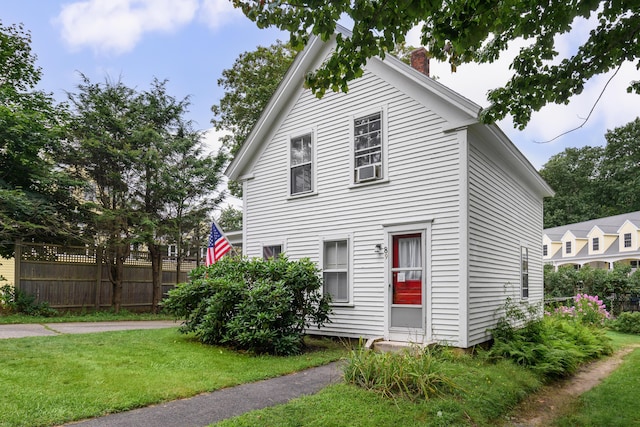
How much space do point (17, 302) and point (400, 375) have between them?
1263 centimetres

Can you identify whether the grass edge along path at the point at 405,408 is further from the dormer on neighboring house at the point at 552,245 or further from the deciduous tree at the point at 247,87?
the dormer on neighboring house at the point at 552,245

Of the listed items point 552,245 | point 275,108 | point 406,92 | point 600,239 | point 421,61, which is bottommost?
point 552,245

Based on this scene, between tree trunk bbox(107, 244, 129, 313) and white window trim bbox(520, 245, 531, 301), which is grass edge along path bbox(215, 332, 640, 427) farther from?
tree trunk bbox(107, 244, 129, 313)

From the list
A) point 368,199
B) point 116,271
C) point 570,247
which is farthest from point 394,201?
point 570,247

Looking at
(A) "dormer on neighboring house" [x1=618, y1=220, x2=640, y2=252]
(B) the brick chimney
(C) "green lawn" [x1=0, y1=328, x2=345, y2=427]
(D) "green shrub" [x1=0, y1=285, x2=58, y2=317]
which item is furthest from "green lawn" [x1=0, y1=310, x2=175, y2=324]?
(A) "dormer on neighboring house" [x1=618, y1=220, x2=640, y2=252]

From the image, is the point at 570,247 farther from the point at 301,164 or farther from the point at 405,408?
the point at 405,408

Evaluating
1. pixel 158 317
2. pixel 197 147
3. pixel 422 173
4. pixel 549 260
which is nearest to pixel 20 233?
pixel 158 317

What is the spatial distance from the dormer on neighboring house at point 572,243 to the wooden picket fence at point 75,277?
32.0 metres

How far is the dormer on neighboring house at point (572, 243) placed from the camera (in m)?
34.3

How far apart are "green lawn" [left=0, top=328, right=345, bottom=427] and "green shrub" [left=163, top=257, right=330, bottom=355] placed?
0.36m

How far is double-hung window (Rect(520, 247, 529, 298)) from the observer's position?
11336 mm

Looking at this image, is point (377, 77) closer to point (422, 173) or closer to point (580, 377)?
point (422, 173)

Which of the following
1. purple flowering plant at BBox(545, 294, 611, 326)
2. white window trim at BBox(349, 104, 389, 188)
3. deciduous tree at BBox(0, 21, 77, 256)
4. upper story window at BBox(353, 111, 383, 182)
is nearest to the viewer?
white window trim at BBox(349, 104, 389, 188)

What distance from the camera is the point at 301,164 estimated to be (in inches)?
422
